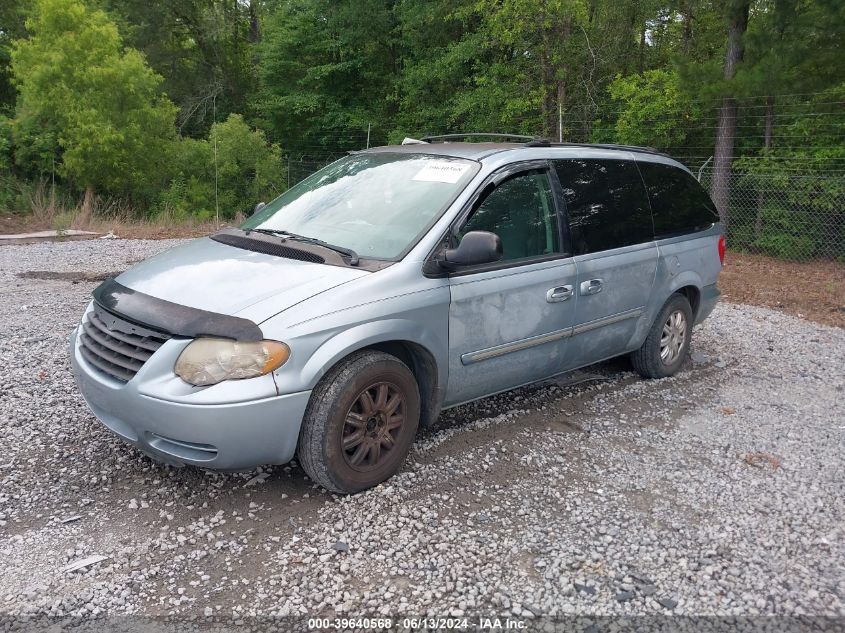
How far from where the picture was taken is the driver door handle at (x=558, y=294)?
14.8 ft

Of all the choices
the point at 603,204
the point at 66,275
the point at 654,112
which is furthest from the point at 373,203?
the point at 654,112

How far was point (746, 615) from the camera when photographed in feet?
9.57

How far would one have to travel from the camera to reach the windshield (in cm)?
407

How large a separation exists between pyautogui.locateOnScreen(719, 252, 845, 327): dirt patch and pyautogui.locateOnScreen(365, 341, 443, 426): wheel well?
6787mm

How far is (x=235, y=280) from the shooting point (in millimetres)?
3680

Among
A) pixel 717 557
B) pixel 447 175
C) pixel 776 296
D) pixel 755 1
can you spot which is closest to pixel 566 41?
pixel 755 1

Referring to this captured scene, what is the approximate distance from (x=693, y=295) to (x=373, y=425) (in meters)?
3.58

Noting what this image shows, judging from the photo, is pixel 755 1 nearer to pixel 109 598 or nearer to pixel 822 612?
pixel 822 612

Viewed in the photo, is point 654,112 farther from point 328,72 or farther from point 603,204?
point 328,72

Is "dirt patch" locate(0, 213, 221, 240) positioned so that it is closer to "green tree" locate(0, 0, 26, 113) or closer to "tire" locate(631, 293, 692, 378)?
"green tree" locate(0, 0, 26, 113)

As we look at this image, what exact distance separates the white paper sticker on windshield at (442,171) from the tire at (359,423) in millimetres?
1252

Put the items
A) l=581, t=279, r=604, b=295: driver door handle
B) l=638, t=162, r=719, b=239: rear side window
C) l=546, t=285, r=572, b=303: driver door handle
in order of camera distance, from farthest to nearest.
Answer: l=638, t=162, r=719, b=239: rear side window → l=581, t=279, r=604, b=295: driver door handle → l=546, t=285, r=572, b=303: driver door handle

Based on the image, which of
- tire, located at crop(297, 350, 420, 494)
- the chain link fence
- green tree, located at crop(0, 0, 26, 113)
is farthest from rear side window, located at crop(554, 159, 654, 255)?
green tree, located at crop(0, 0, 26, 113)

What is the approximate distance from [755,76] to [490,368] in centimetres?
1092
